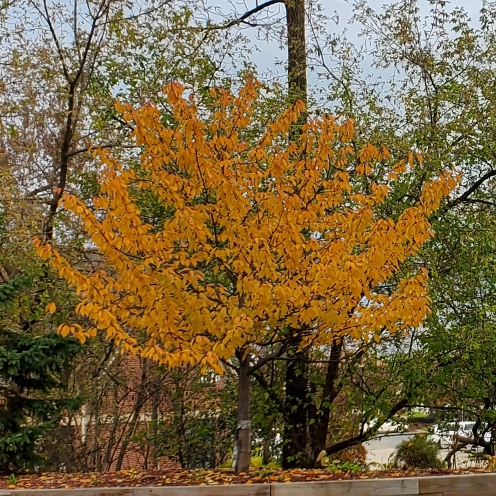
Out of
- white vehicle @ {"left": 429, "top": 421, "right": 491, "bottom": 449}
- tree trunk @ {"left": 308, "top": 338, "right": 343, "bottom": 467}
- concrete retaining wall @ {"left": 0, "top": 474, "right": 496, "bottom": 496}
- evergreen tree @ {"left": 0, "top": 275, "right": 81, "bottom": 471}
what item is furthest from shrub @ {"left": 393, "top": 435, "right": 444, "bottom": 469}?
evergreen tree @ {"left": 0, "top": 275, "right": 81, "bottom": 471}

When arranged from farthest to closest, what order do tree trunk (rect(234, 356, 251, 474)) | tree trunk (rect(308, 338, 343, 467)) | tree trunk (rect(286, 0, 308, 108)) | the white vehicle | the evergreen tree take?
1. tree trunk (rect(286, 0, 308, 108))
2. the white vehicle
3. tree trunk (rect(308, 338, 343, 467))
4. the evergreen tree
5. tree trunk (rect(234, 356, 251, 474))

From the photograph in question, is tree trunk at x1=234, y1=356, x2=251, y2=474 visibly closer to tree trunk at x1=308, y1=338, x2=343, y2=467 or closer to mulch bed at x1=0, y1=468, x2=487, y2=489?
mulch bed at x1=0, y1=468, x2=487, y2=489

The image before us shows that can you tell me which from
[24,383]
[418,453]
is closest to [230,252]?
[24,383]

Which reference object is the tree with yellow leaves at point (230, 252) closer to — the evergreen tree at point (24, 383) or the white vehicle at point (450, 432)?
the evergreen tree at point (24, 383)

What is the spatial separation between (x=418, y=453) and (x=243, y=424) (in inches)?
216

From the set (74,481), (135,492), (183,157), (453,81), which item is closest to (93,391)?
(74,481)

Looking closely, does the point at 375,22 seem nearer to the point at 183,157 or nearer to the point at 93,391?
the point at 183,157

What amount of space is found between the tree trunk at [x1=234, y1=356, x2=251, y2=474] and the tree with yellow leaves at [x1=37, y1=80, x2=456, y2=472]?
24mm

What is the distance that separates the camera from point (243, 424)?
16.7 ft

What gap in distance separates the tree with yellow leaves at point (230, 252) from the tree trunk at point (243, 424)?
0.02 m

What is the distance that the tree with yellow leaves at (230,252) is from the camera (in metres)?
4.17

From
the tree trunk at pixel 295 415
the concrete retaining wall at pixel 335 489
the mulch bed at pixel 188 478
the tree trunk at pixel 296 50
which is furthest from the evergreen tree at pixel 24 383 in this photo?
the tree trunk at pixel 296 50

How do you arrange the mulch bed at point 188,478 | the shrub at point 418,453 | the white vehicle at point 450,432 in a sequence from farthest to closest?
1. the shrub at point 418,453
2. the white vehicle at point 450,432
3. the mulch bed at point 188,478

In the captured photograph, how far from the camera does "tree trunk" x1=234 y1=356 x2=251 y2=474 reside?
201 inches
